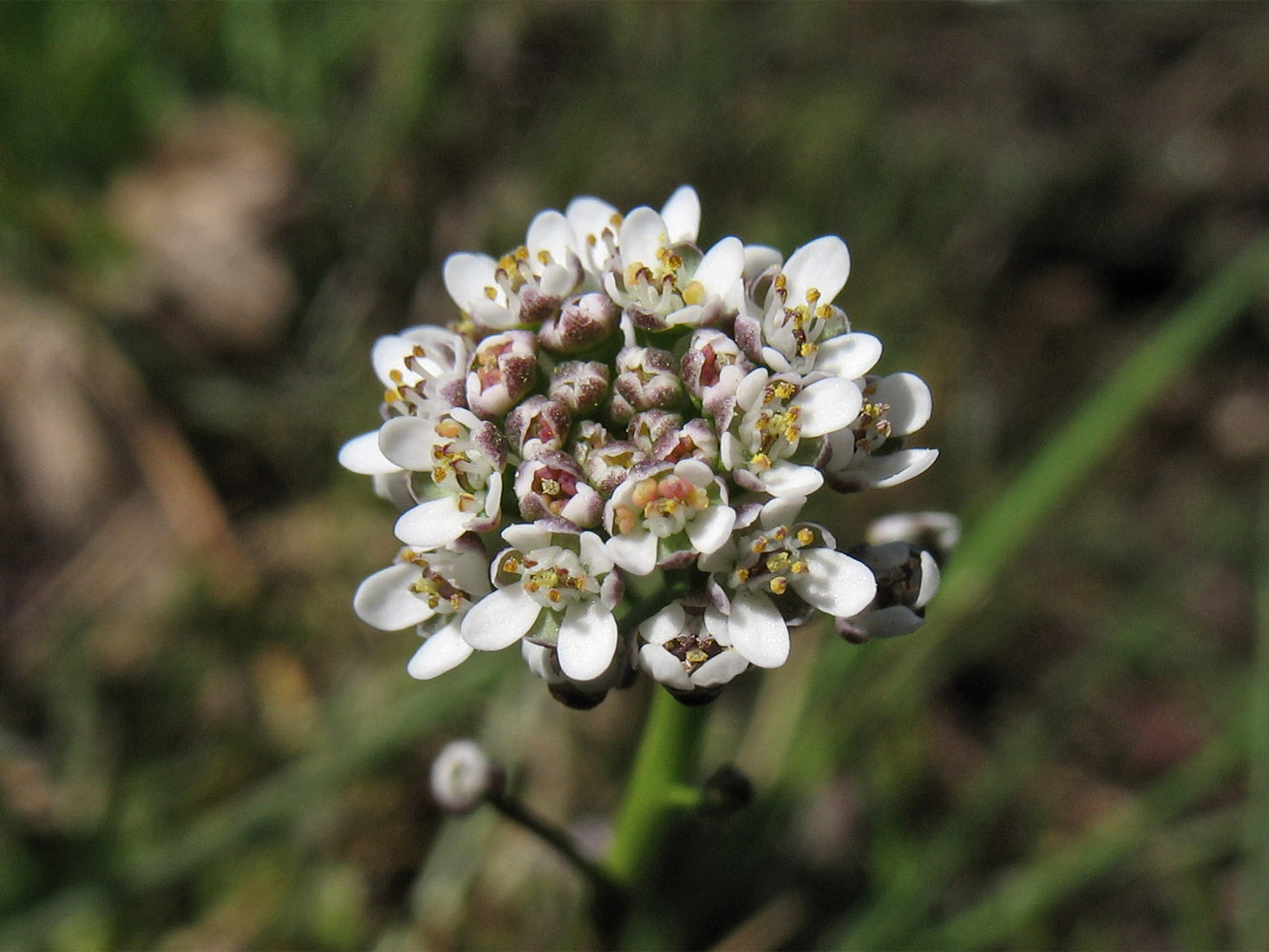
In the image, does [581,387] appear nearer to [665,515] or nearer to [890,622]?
[665,515]

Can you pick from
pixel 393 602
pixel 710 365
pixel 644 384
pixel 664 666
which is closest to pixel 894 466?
pixel 710 365

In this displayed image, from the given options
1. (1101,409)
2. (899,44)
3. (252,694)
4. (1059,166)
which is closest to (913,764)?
(1101,409)

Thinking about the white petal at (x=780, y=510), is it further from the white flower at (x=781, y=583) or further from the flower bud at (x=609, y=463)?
the flower bud at (x=609, y=463)

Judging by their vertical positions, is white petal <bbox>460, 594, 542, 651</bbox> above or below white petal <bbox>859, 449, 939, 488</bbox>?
below

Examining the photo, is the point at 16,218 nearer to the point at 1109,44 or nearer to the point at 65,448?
the point at 65,448

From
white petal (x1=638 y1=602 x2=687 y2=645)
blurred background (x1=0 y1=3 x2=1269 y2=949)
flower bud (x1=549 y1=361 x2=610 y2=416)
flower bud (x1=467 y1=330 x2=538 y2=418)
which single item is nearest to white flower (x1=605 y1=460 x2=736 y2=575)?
white petal (x1=638 y1=602 x2=687 y2=645)

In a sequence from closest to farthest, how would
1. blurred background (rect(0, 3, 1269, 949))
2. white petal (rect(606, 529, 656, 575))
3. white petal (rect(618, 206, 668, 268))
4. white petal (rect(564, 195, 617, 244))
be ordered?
white petal (rect(606, 529, 656, 575)) < white petal (rect(618, 206, 668, 268)) < white petal (rect(564, 195, 617, 244)) < blurred background (rect(0, 3, 1269, 949))

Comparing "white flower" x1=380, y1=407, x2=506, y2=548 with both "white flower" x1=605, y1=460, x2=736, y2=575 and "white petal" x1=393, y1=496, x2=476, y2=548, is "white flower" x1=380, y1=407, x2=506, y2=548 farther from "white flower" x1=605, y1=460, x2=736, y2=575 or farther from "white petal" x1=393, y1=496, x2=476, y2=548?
"white flower" x1=605, y1=460, x2=736, y2=575

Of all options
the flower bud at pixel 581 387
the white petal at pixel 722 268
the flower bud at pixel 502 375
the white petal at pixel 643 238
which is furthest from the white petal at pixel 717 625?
the white petal at pixel 643 238
